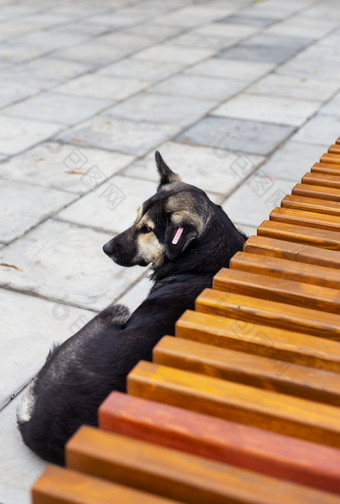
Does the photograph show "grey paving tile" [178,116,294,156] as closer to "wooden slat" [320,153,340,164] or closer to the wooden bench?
"wooden slat" [320,153,340,164]

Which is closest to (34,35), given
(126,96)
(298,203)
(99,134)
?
(126,96)

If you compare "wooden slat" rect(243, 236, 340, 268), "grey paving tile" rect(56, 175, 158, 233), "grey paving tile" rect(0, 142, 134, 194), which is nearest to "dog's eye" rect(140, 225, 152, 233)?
"wooden slat" rect(243, 236, 340, 268)

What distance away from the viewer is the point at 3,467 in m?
3.66

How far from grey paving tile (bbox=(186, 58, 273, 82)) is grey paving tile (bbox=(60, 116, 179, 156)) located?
8.93 feet

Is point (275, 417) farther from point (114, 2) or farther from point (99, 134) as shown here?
point (114, 2)

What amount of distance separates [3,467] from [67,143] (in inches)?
210

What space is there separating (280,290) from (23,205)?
13.7 feet

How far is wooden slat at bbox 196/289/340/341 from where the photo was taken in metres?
2.99

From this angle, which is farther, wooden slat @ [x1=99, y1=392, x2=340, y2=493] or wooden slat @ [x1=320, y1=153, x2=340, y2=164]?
wooden slat @ [x1=320, y1=153, x2=340, y2=164]

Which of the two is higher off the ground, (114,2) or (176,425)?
(176,425)

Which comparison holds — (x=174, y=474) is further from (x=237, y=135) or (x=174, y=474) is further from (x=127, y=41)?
(x=127, y=41)

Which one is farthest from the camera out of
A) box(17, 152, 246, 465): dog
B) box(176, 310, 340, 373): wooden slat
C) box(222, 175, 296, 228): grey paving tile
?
box(222, 175, 296, 228): grey paving tile

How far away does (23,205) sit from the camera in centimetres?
684

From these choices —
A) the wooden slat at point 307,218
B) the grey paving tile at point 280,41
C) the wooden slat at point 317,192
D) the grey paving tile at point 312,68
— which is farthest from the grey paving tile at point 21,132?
the grey paving tile at point 280,41
